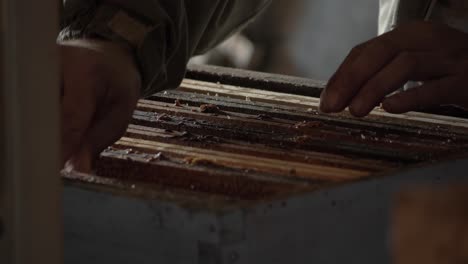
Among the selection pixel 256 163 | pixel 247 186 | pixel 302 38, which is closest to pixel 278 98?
pixel 256 163

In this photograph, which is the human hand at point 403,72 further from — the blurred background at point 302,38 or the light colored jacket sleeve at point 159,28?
the blurred background at point 302,38

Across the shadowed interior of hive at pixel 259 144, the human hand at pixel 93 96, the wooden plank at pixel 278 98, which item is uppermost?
the human hand at pixel 93 96

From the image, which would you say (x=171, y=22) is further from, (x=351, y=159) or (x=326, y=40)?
(x=326, y=40)

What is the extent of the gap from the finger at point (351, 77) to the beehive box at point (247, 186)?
0.06m

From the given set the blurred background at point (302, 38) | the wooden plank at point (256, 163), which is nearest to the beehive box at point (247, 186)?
the wooden plank at point (256, 163)

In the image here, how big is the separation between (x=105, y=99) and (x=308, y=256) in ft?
1.30

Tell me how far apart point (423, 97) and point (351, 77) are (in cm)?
16

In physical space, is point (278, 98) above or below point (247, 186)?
below

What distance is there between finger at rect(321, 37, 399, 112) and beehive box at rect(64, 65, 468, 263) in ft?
0.19

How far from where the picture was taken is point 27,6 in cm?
88

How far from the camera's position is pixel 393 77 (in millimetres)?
1465

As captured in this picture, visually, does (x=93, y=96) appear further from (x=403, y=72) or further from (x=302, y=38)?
(x=302, y=38)

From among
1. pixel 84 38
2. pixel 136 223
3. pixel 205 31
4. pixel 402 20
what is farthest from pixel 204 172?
pixel 402 20

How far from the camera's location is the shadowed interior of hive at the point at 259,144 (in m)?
1.22
